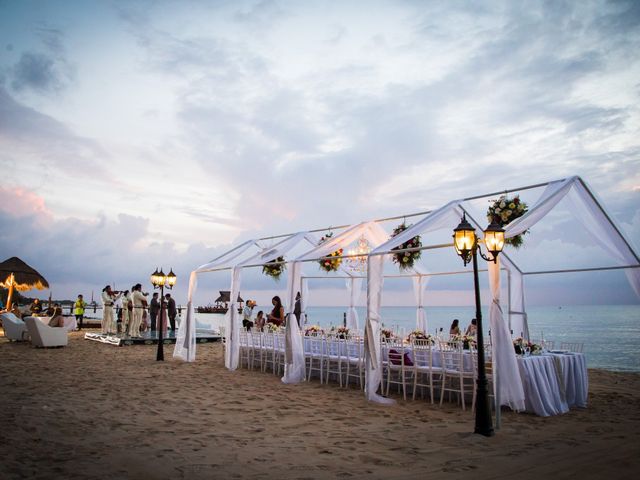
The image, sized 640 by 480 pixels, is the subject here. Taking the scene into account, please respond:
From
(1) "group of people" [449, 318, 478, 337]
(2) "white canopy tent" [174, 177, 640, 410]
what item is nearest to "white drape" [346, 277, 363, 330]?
(2) "white canopy tent" [174, 177, 640, 410]

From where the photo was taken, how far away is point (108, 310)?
61.5ft

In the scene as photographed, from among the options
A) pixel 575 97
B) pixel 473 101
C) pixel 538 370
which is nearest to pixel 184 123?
pixel 473 101

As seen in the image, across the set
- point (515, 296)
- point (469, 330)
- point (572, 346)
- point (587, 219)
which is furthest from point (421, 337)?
point (587, 219)

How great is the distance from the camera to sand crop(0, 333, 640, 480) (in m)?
4.02

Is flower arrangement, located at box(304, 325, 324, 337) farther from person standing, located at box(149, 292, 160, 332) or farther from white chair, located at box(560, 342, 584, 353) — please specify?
person standing, located at box(149, 292, 160, 332)

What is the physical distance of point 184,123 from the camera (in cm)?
1416

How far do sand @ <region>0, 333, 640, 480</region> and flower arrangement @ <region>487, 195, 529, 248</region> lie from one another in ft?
10.9

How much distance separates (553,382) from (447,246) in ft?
8.93

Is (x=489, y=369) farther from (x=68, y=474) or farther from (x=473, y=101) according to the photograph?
(x=473, y=101)

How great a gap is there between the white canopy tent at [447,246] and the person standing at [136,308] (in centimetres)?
604

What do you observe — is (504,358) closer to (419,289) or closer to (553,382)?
(553,382)

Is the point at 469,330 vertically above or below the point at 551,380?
above

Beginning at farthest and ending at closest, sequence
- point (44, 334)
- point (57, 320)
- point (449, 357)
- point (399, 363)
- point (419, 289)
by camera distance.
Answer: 1. point (57, 320)
2. point (44, 334)
3. point (419, 289)
4. point (399, 363)
5. point (449, 357)

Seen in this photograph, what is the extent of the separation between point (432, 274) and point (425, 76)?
18.4 feet
